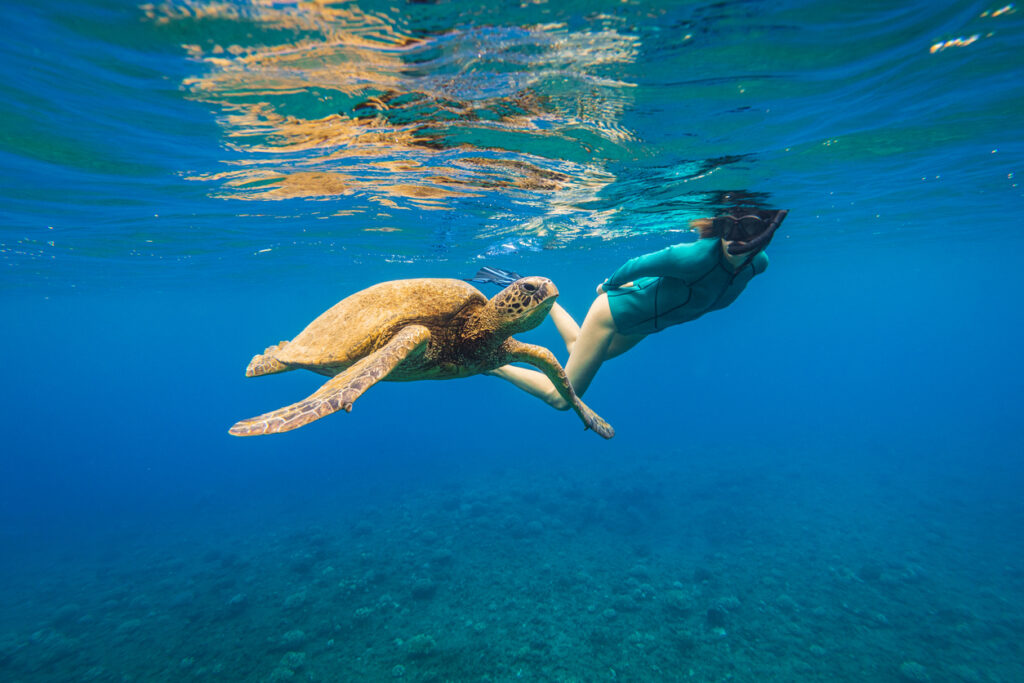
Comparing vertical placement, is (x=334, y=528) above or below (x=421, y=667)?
below

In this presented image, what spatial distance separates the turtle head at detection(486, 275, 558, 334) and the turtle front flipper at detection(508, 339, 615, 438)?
2.76ft

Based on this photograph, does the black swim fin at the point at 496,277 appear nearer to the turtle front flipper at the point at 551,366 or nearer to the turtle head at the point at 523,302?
the turtle front flipper at the point at 551,366

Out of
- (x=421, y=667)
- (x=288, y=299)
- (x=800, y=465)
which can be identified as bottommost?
(x=800, y=465)

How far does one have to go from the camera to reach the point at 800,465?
24.8 m

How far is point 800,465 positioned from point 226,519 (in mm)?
32240

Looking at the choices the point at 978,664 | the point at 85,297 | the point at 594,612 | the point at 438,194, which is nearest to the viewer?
the point at 978,664

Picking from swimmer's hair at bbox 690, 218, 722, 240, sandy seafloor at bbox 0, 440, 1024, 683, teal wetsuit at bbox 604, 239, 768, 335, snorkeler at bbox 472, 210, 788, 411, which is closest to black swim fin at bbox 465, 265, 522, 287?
snorkeler at bbox 472, 210, 788, 411

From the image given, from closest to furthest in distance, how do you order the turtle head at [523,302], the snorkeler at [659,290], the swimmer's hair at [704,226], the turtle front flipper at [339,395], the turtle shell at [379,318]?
the turtle front flipper at [339,395], the turtle head at [523,302], the turtle shell at [379,318], the snorkeler at [659,290], the swimmer's hair at [704,226]

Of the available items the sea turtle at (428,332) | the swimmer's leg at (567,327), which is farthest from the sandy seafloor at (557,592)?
the sea turtle at (428,332)

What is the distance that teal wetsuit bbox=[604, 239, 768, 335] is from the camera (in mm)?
5105

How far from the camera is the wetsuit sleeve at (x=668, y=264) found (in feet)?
16.6

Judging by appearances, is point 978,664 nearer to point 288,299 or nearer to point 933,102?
point 933,102

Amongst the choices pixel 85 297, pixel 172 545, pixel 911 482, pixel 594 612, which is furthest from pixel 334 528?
pixel 85 297

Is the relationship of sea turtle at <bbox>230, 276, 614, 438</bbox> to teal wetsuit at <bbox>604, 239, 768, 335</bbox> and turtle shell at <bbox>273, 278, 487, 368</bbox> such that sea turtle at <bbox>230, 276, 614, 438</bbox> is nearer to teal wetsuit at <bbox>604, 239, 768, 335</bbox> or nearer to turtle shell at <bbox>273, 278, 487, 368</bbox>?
turtle shell at <bbox>273, 278, 487, 368</bbox>
